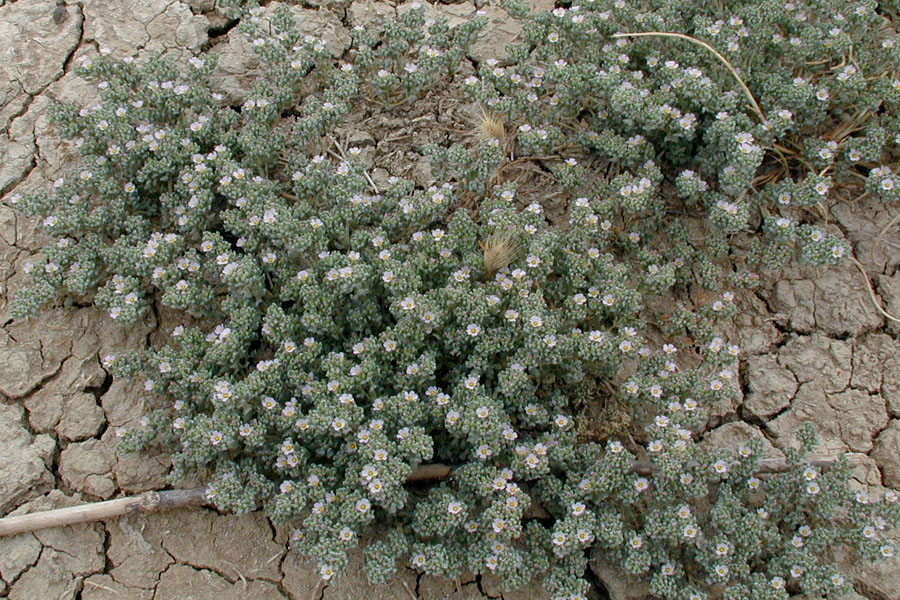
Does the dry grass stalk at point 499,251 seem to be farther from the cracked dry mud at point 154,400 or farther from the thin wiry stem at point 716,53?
the thin wiry stem at point 716,53

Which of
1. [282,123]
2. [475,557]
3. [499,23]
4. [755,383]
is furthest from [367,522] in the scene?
[499,23]

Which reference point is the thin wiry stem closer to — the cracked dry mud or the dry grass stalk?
the cracked dry mud

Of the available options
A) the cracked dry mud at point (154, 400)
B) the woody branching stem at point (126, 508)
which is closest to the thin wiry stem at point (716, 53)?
the cracked dry mud at point (154, 400)

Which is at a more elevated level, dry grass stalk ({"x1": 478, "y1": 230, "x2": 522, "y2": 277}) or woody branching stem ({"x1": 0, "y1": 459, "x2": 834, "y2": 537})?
dry grass stalk ({"x1": 478, "y1": 230, "x2": 522, "y2": 277})

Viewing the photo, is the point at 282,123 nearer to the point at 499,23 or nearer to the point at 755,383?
the point at 499,23

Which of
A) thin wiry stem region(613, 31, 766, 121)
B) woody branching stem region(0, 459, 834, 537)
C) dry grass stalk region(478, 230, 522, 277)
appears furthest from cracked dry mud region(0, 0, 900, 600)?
dry grass stalk region(478, 230, 522, 277)
